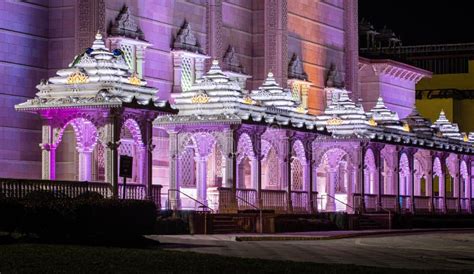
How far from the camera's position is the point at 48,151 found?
141 ft

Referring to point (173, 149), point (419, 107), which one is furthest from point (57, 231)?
point (419, 107)

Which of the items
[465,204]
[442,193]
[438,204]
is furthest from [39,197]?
[465,204]

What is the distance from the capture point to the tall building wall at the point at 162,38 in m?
45.7

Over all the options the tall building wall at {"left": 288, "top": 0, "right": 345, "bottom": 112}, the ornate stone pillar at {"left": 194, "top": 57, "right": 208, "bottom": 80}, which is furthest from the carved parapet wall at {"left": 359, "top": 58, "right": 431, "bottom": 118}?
the ornate stone pillar at {"left": 194, "top": 57, "right": 208, "bottom": 80}

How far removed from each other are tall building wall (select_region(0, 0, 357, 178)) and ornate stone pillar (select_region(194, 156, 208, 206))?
7.32 feet

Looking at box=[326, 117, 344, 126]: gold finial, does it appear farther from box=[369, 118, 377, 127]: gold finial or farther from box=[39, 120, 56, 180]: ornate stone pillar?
box=[39, 120, 56, 180]: ornate stone pillar

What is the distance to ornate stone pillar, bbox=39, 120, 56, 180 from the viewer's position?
43.1m

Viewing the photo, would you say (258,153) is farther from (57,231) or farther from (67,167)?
(57,231)

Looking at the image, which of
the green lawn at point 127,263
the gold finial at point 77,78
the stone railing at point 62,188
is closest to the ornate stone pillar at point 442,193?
the stone railing at point 62,188

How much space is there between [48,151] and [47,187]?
25.7ft

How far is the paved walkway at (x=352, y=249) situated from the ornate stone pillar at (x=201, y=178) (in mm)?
6186

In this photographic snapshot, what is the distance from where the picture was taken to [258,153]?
51219mm

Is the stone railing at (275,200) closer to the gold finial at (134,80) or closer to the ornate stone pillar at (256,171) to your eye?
the ornate stone pillar at (256,171)

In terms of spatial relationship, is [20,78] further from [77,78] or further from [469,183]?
[469,183]
